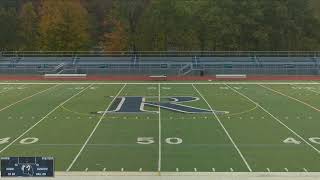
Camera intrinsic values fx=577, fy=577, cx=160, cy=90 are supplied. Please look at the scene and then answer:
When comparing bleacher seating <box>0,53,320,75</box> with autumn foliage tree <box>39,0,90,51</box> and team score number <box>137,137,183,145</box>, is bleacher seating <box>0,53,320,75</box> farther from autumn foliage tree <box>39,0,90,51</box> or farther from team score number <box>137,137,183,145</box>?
team score number <box>137,137,183,145</box>

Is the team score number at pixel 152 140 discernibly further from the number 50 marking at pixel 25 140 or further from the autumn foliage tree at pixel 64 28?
the autumn foliage tree at pixel 64 28

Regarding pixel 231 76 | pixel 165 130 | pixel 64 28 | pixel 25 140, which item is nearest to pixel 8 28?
pixel 64 28

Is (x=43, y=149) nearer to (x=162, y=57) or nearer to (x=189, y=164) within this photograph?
(x=189, y=164)

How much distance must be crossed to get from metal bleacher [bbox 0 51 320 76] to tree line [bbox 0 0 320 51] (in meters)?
1.76

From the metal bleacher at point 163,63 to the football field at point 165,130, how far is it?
15840 mm

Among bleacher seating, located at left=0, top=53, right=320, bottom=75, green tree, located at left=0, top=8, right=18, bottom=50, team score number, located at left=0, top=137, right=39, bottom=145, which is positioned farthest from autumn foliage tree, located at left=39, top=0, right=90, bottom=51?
team score number, located at left=0, top=137, right=39, bottom=145

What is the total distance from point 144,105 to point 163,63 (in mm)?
24416

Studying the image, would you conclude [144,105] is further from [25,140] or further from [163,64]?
[163,64]

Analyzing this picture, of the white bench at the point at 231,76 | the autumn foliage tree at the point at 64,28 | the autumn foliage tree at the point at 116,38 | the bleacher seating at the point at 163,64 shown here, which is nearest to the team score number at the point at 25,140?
the white bench at the point at 231,76

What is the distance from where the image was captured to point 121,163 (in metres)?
12.9

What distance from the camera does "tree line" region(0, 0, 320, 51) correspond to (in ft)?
169

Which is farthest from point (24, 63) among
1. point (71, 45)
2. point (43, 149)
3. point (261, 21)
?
point (43, 149)
